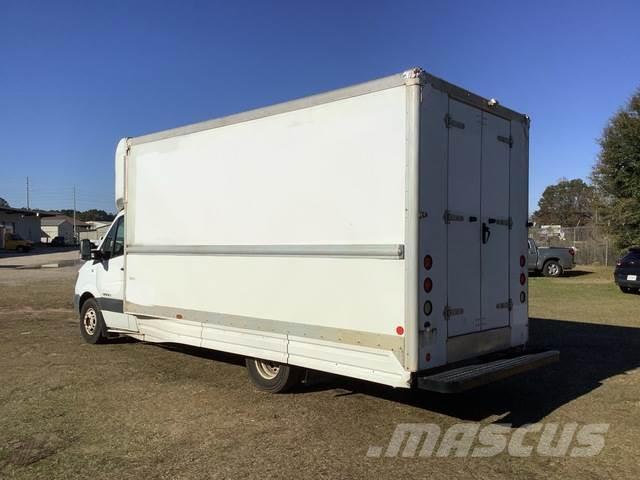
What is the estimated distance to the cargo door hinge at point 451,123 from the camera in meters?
5.41

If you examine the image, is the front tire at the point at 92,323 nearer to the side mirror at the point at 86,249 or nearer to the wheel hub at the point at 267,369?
the side mirror at the point at 86,249

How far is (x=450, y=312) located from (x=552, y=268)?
2152 centimetres

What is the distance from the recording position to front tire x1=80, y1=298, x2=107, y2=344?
29.6 ft

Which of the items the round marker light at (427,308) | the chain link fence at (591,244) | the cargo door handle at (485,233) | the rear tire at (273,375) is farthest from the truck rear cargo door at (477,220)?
the chain link fence at (591,244)

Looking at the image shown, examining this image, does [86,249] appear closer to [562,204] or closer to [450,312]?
[450,312]

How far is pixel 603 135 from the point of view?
2622 centimetres

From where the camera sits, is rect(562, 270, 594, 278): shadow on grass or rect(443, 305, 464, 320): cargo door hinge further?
rect(562, 270, 594, 278): shadow on grass

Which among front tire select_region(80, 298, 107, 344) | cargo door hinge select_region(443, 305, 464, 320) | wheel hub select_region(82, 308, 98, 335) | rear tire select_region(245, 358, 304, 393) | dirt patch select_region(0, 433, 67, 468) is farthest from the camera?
wheel hub select_region(82, 308, 98, 335)

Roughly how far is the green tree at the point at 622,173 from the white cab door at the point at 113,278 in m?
22.3

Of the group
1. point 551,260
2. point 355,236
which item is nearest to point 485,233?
point 355,236

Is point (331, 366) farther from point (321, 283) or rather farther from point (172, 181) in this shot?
point (172, 181)

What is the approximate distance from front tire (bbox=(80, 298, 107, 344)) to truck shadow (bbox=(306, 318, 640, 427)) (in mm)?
3986

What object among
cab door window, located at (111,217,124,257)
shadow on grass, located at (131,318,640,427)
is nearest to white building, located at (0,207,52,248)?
cab door window, located at (111,217,124,257)

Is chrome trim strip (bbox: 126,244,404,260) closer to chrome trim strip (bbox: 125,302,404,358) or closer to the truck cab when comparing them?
chrome trim strip (bbox: 125,302,404,358)
